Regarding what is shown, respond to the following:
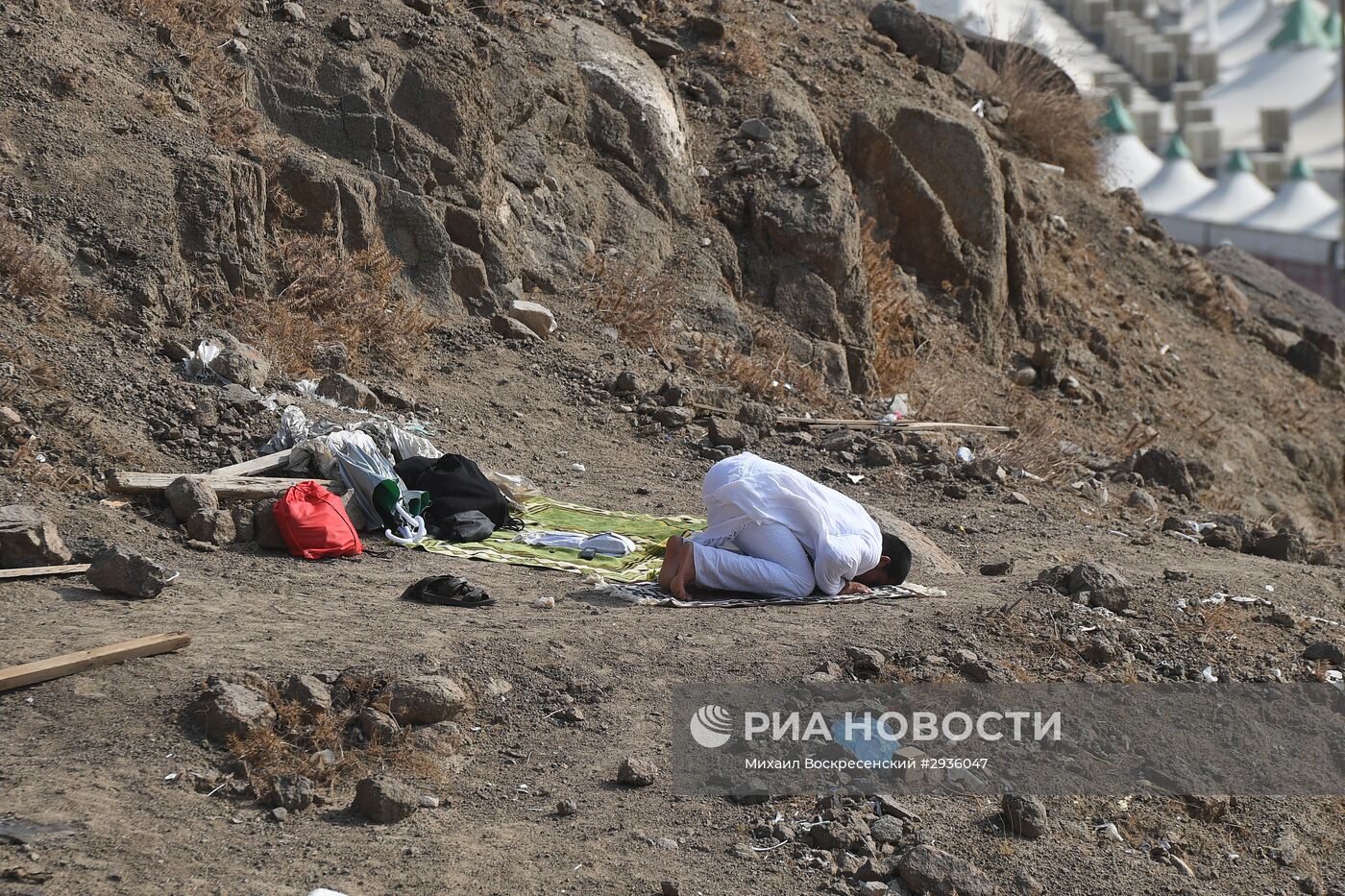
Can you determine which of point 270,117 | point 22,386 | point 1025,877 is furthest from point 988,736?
point 270,117

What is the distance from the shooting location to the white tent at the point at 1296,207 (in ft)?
95.0

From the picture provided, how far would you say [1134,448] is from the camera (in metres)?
11.6

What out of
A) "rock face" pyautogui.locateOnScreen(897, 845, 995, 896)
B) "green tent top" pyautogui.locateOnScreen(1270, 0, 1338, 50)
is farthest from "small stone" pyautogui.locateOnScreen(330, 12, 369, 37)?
"green tent top" pyautogui.locateOnScreen(1270, 0, 1338, 50)

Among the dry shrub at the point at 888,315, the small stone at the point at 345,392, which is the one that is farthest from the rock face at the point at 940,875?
the dry shrub at the point at 888,315

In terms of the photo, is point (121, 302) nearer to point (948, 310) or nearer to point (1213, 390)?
point (948, 310)

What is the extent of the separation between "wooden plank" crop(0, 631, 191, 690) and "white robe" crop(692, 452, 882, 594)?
219 centimetres

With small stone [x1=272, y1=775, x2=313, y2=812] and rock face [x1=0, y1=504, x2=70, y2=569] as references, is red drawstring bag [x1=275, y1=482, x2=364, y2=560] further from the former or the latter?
small stone [x1=272, y1=775, x2=313, y2=812]

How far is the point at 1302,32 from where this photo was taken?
47.0 metres

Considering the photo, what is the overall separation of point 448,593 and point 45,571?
1507 mm

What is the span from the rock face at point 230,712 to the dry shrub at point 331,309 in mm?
4146

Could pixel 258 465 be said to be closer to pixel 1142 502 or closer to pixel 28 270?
pixel 28 270

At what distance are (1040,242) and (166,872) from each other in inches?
450

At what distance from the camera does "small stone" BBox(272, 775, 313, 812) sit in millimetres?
4098

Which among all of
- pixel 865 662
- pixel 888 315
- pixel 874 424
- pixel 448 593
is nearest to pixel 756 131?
pixel 888 315
